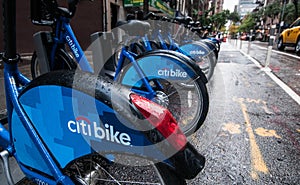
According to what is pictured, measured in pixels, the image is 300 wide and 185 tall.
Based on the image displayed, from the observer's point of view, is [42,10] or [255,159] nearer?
[255,159]

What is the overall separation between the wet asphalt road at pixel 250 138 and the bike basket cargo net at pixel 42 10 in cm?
155

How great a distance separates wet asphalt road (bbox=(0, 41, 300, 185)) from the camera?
1.89 meters

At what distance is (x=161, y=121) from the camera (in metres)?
0.89

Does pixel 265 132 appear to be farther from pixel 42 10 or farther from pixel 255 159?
pixel 42 10

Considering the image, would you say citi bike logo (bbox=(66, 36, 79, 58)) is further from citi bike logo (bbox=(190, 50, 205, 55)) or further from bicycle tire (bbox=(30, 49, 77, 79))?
citi bike logo (bbox=(190, 50, 205, 55))

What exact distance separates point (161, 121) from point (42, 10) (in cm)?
209

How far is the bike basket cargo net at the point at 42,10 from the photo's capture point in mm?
2160

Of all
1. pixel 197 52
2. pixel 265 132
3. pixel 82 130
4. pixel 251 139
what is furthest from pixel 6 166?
pixel 197 52

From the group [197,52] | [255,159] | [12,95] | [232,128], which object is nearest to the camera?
[12,95]

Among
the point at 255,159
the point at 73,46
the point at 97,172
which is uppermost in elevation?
the point at 73,46

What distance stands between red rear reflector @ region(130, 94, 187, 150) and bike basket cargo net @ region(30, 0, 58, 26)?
1791 mm

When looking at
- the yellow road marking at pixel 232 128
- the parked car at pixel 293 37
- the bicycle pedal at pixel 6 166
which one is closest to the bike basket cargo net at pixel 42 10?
the bicycle pedal at pixel 6 166

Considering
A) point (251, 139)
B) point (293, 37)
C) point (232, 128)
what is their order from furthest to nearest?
point (293, 37) → point (232, 128) → point (251, 139)

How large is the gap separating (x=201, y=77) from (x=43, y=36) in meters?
1.98
